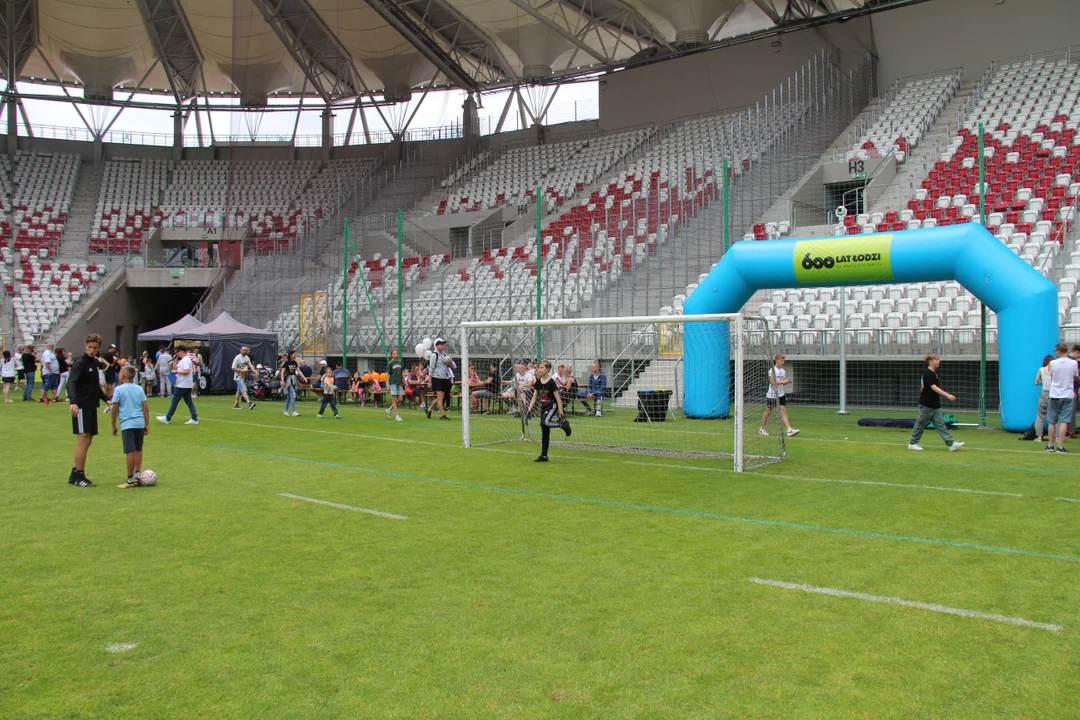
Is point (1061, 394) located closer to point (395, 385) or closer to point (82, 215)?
point (395, 385)

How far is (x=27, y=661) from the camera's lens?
4648mm

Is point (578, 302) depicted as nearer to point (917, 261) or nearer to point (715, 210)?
point (715, 210)

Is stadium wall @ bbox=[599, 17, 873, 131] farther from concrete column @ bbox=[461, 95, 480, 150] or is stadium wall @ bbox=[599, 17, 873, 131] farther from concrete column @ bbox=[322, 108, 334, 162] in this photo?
concrete column @ bbox=[322, 108, 334, 162]

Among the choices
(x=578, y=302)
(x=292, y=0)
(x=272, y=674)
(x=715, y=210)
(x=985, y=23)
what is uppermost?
(x=292, y=0)

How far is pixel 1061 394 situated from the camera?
12.2 meters

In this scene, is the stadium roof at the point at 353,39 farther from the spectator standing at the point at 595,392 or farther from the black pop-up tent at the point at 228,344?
the spectator standing at the point at 595,392

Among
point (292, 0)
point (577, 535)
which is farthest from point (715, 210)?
point (292, 0)

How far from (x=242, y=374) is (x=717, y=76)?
23909mm

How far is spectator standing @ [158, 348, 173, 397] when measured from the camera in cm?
2672

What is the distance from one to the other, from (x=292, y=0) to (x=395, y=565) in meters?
37.4

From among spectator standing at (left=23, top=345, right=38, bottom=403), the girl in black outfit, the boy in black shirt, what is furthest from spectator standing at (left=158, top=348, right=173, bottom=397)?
the boy in black shirt

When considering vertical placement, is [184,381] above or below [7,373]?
below

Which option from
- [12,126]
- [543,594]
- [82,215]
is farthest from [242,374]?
[12,126]

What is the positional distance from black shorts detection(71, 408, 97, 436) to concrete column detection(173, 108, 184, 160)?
44.1 m
